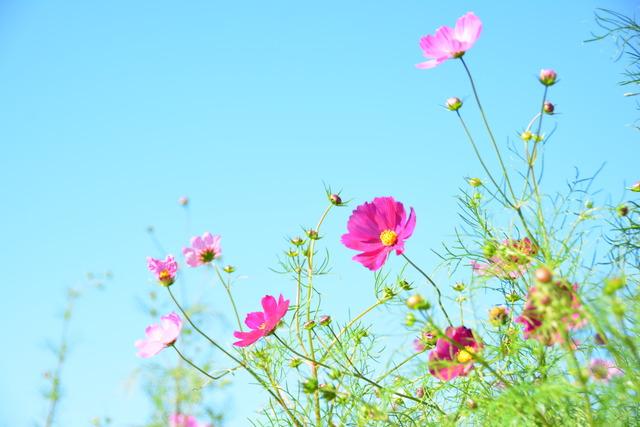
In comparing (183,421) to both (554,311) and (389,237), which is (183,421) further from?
(554,311)

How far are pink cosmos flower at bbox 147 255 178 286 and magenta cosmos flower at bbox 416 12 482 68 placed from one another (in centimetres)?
60

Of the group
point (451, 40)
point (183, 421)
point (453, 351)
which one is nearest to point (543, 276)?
point (453, 351)

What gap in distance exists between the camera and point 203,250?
1.24 meters

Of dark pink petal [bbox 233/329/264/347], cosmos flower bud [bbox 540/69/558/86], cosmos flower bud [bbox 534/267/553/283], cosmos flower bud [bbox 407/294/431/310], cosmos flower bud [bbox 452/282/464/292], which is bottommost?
cosmos flower bud [bbox 534/267/553/283]

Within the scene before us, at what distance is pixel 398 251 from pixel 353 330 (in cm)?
23

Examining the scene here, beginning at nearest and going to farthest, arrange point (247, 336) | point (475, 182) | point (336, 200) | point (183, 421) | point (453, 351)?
1. point (453, 351)
2. point (247, 336)
3. point (475, 182)
4. point (336, 200)
5. point (183, 421)

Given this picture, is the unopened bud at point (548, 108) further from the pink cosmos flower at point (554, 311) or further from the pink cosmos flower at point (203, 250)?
the pink cosmos flower at point (203, 250)

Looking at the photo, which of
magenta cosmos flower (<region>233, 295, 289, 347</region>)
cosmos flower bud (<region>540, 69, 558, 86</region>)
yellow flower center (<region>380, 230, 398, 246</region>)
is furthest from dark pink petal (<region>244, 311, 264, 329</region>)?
cosmos flower bud (<region>540, 69, 558, 86</region>)

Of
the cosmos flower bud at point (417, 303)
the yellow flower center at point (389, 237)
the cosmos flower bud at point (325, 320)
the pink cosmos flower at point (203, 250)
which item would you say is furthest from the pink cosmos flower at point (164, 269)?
the cosmos flower bud at point (417, 303)

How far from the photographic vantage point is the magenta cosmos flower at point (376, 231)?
111 centimetres

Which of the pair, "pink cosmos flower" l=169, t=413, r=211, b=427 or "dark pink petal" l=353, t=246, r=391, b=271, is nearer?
"dark pink petal" l=353, t=246, r=391, b=271

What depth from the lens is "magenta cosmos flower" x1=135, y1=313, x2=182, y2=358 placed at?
1.10 metres

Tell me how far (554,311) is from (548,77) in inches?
19.3

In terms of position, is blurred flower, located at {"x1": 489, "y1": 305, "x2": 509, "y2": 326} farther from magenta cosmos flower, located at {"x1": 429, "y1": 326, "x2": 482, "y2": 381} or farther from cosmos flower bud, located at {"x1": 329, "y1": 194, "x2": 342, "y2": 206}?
cosmos flower bud, located at {"x1": 329, "y1": 194, "x2": 342, "y2": 206}
